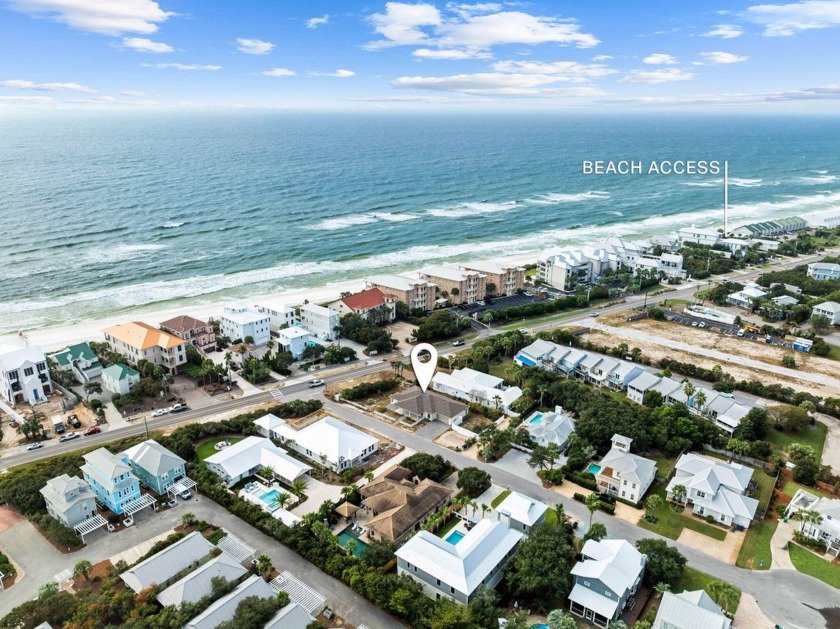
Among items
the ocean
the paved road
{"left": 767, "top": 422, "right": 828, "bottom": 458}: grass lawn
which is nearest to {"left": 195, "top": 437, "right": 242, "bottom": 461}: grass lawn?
the paved road

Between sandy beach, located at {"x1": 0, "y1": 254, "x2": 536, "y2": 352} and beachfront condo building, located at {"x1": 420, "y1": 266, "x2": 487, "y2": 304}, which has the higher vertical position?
beachfront condo building, located at {"x1": 420, "y1": 266, "x2": 487, "y2": 304}

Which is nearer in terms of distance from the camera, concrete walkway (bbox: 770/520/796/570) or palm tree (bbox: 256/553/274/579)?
palm tree (bbox: 256/553/274/579)

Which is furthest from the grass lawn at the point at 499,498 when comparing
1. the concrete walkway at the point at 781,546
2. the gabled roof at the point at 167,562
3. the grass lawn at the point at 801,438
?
the grass lawn at the point at 801,438

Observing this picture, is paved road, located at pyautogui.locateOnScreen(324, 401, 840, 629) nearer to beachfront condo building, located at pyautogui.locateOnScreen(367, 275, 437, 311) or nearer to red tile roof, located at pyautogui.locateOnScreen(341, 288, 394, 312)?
red tile roof, located at pyautogui.locateOnScreen(341, 288, 394, 312)

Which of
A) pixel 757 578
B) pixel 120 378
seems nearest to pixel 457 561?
pixel 757 578

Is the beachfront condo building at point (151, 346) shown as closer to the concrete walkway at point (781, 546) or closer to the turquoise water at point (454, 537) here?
the turquoise water at point (454, 537)

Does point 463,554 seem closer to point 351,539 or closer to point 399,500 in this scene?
point 399,500

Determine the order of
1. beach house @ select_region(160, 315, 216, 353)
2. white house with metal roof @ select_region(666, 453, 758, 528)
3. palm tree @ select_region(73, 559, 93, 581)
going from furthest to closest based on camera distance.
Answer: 1. beach house @ select_region(160, 315, 216, 353)
2. white house with metal roof @ select_region(666, 453, 758, 528)
3. palm tree @ select_region(73, 559, 93, 581)
